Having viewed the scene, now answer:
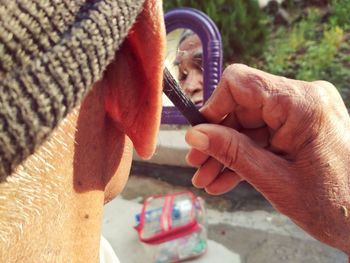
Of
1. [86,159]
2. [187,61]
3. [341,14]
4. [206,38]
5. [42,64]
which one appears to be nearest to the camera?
[42,64]

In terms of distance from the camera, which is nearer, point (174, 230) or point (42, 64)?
point (42, 64)

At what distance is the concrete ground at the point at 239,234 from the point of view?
2.65 meters

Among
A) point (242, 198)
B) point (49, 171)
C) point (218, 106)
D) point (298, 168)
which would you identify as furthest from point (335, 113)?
point (242, 198)

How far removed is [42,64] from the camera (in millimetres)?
534

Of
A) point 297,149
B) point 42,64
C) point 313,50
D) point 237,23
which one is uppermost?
point 42,64

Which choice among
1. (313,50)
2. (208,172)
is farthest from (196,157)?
(313,50)

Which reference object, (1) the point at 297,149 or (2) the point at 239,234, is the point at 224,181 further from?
(2) the point at 239,234

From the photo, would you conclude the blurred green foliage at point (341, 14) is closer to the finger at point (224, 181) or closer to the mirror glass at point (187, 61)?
the mirror glass at point (187, 61)

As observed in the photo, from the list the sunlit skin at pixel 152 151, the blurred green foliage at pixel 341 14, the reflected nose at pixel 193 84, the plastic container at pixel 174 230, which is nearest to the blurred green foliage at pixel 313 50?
the blurred green foliage at pixel 341 14

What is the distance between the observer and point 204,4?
394cm

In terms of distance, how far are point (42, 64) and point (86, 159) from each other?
22 cm

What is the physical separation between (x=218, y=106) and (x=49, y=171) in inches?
20.3

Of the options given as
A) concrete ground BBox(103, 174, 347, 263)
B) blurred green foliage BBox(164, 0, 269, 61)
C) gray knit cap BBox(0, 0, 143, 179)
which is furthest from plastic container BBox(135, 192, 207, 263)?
gray knit cap BBox(0, 0, 143, 179)

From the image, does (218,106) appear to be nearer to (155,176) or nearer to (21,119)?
(21,119)
